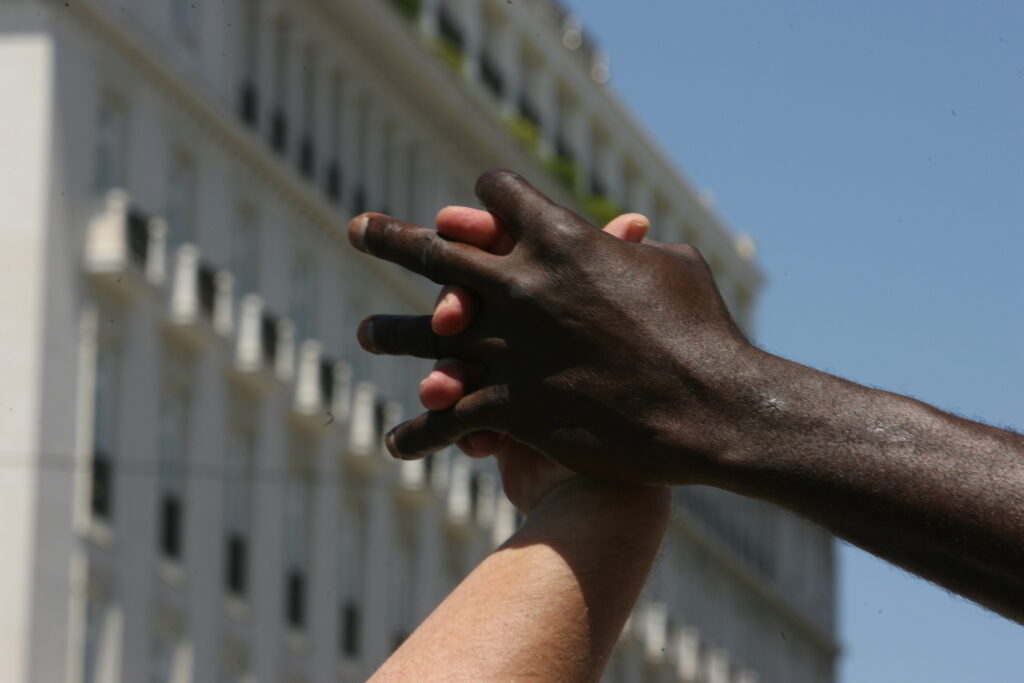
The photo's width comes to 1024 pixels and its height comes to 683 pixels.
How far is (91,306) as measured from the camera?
98.0 ft

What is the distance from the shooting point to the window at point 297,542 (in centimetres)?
3559

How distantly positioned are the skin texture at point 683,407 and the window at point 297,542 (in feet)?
107

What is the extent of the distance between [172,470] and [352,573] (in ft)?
24.2

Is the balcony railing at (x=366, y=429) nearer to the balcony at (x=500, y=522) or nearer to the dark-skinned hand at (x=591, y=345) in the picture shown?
the balcony at (x=500, y=522)

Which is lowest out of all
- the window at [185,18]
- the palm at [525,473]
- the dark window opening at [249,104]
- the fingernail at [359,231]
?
the palm at [525,473]

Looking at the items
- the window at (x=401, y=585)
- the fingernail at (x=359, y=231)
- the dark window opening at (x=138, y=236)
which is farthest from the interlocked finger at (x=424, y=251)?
the window at (x=401, y=585)

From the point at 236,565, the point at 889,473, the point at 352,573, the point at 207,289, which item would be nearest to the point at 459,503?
the point at 352,573

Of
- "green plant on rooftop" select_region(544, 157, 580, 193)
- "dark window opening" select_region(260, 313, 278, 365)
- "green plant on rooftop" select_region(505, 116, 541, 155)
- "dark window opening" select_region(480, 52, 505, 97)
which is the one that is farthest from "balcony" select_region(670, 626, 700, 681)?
"dark window opening" select_region(260, 313, 278, 365)

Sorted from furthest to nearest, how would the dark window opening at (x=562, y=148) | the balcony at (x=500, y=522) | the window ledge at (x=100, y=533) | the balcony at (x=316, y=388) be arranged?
the dark window opening at (x=562, y=148), the balcony at (x=500, y=522), the balcony at (x=316, y=388), the window ledge at (x=100, y=533)

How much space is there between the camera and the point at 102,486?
2931 cm

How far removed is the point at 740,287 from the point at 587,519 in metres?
60.0

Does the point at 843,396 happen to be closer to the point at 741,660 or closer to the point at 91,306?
the point at 91,306

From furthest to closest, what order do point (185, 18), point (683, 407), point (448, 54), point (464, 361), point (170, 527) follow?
1. point (448, 54)
2. point (185, 18)
3. point (170, 527)
4. point (464, 361)
5. point (683, 407)

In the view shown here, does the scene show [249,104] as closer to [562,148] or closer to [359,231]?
[562,148]
